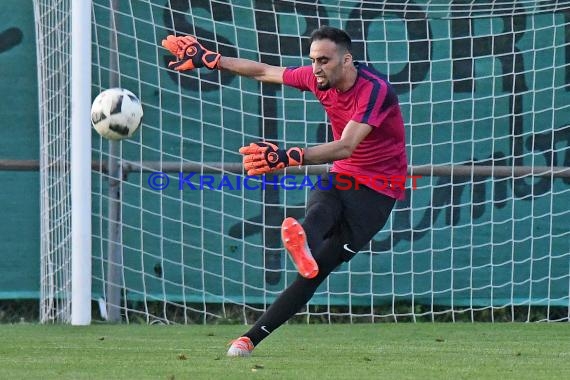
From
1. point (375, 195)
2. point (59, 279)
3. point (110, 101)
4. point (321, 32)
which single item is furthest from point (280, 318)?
point (59, 279)

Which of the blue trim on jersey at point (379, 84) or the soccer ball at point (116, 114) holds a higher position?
the soccer ball at point (116, 114)

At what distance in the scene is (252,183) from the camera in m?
9.12

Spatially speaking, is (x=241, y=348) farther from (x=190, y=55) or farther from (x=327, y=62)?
(x=190, y=55)

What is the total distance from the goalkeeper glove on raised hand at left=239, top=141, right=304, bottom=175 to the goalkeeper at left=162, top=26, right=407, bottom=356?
0.23 meters

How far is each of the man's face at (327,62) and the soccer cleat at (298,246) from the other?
79cm

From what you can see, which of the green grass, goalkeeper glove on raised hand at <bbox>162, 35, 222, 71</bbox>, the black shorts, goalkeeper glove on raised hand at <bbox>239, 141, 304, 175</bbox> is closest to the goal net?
the green grass

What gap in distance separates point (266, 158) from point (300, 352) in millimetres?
1253

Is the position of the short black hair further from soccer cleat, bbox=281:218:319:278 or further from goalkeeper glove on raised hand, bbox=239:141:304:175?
soccer cleat, bbox=281:218:319:278

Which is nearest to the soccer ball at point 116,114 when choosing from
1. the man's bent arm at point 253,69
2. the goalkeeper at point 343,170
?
the man's bent arm at point 253,69

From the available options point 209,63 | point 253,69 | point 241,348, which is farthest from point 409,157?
point 241,348

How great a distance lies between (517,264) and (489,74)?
4.90 ft

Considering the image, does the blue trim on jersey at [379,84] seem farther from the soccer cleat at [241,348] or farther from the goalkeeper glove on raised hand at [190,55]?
the soccer cleat at [241,348]

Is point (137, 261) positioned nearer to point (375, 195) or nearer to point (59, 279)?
point (59, 279)

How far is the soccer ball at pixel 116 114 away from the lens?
7062 millimetres
